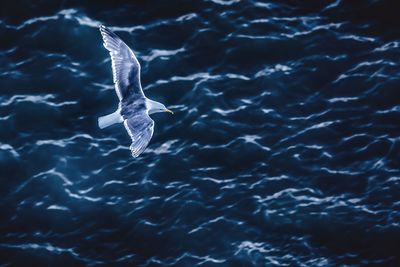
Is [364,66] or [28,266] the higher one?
[364,66]

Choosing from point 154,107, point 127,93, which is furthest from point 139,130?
point 127,93

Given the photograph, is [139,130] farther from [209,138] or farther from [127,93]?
[209,138]

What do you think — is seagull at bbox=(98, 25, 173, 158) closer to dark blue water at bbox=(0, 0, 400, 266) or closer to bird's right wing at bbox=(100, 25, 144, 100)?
bird's right wing at bbox=(100, 25, 144, 100)

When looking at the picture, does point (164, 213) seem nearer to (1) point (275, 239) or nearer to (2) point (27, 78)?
(1) point (275, 239)

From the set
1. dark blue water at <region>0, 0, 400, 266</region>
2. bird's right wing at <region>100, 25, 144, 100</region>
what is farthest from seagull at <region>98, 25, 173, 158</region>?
dark blue water at <region>0, 0, 400, 266</region>

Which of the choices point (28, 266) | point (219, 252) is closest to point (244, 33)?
point (219, 252)

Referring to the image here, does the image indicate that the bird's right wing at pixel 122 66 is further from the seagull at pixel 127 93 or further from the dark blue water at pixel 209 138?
the dark blue water at pixel 209 138
